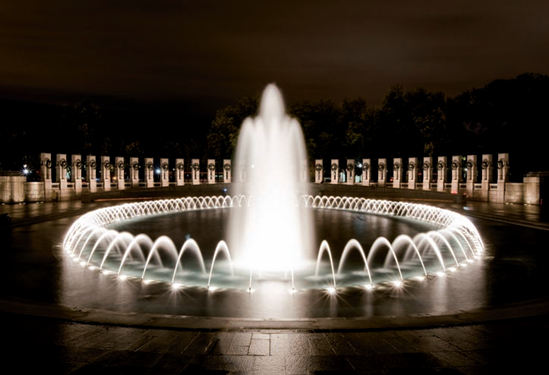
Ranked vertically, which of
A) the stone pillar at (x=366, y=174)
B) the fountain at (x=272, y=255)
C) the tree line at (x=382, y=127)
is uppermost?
the tree line at (x=382, y=127)

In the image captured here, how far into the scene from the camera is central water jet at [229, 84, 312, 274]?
15258 millimetres

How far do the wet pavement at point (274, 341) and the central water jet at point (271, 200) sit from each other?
Result: 4.90 m

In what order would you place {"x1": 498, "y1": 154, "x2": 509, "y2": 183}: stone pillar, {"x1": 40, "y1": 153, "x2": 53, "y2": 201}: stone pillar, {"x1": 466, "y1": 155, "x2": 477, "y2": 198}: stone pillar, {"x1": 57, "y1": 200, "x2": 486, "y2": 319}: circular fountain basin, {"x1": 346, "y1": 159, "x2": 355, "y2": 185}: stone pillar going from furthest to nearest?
{"x1": 346, "y1": 159, "x2": 355, "y2": 185}: stone pillar → {"x1": 466, "y1": 155, "x2": 477, "y2": 198}: stone pillar → {"x1": 498, "y1": 154, "x2": 509, "y2": 183}: stone pillar → {"x1": 40, "y1": 153, "x2": 53, "y2": 201}: stone pillar → {"x1": 57, "y1": 200, "x2": 486, "y2": 319}: circular fountain basin

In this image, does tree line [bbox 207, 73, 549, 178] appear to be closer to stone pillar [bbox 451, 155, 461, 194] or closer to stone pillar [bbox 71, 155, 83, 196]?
stone pillar [bbox 451, 155, 461, 194]

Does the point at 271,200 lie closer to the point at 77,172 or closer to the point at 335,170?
the point at 77,172

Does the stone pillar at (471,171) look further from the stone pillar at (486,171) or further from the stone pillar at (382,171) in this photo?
the stone pillar at (382,171)

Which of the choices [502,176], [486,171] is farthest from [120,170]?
[502,176]

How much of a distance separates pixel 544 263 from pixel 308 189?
124 ft

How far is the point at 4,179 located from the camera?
36.1 metres

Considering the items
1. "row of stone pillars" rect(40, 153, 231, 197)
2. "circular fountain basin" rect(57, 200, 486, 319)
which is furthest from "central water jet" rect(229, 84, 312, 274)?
"row of stone pillars" rect(40, 153, 231, 197)

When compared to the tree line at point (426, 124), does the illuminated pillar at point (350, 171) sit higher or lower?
lower

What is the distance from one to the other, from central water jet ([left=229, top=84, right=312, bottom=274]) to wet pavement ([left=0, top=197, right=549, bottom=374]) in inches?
193

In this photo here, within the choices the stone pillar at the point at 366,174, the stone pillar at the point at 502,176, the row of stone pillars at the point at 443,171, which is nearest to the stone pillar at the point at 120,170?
the row of stone pillars at the point at 443,171

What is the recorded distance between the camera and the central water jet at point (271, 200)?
601 inches
